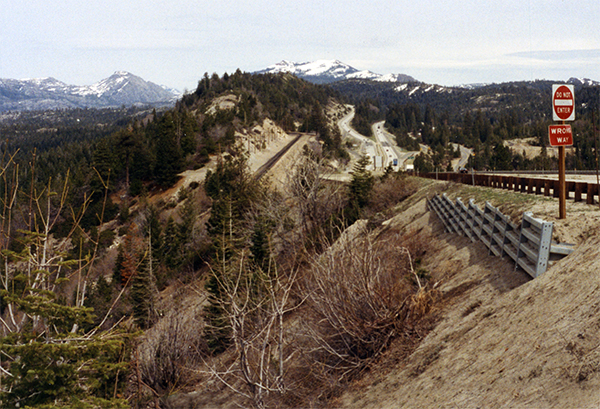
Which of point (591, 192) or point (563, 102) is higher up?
point (563, 102)

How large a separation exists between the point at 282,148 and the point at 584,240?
104035mm

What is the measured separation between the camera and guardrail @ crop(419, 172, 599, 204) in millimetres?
13198

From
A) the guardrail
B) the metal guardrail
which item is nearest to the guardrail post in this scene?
the guardrail

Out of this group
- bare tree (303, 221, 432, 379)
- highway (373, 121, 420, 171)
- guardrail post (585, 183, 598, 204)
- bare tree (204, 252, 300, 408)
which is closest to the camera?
bare tree (204, 252, 300, 408)

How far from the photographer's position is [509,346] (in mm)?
7160

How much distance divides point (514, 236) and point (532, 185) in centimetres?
995

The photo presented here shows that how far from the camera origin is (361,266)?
9789mm

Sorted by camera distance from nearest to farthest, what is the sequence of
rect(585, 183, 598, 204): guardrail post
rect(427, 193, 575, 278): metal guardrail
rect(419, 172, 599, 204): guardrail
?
rect(427, 193, 575, 278): metal guardrail
rect(585, 183, 598, 204): guardrail post
rect(419, 172, 599, 204): guardrail

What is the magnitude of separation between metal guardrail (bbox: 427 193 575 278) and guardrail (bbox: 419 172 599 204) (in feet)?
8.87

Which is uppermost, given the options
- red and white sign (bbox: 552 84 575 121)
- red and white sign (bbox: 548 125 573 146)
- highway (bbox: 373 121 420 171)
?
red and white sign (bbox: 552 84 575 121)

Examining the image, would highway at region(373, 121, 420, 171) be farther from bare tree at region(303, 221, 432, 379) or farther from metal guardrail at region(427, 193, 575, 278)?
bare tree at region(303, 221, 432, 379)

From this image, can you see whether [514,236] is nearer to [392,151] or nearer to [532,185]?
[532,185]

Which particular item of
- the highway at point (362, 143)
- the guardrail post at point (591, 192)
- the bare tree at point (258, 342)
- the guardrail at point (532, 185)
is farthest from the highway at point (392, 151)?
the bare tree at point (258, 342)

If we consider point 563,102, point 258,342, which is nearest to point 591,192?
point 563,102
